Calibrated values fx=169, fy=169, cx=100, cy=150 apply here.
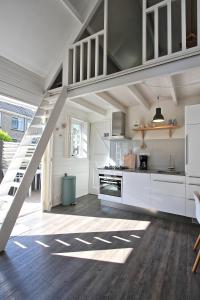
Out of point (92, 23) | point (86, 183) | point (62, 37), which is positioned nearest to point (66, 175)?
point (86, 183)

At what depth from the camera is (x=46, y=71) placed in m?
3.47

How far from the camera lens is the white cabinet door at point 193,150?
3061mm

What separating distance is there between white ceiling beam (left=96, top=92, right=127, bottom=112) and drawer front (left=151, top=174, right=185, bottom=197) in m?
1.90

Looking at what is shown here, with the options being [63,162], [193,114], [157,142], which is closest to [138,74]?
[193,114]

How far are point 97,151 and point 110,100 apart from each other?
1806mm

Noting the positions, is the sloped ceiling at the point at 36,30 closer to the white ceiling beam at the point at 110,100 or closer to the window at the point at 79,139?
the white ceiling beam at the point at 110,100

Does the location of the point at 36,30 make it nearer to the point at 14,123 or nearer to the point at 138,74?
the point at 138,74

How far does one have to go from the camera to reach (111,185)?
4043mm

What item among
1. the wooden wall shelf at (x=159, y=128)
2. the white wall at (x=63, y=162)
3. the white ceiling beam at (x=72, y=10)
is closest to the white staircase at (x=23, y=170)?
the white wall at (x=63, y=162)

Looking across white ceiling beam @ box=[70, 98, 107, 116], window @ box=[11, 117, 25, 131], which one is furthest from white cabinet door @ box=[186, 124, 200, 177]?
window @ box=[11, 117, 25, 131]

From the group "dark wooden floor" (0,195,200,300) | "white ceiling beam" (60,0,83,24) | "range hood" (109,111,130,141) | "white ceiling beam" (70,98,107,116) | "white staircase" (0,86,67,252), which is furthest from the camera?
"range hood" (109,111,130,141)

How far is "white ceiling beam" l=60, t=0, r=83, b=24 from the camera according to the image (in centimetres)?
264

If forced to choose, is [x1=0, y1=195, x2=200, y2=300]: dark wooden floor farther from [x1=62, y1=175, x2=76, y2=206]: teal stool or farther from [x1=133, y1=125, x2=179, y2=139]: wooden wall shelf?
[x1=133, y1=125, x2=179, y2=139]: wooden wall shelf

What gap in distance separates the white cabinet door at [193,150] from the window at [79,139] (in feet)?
9.70
